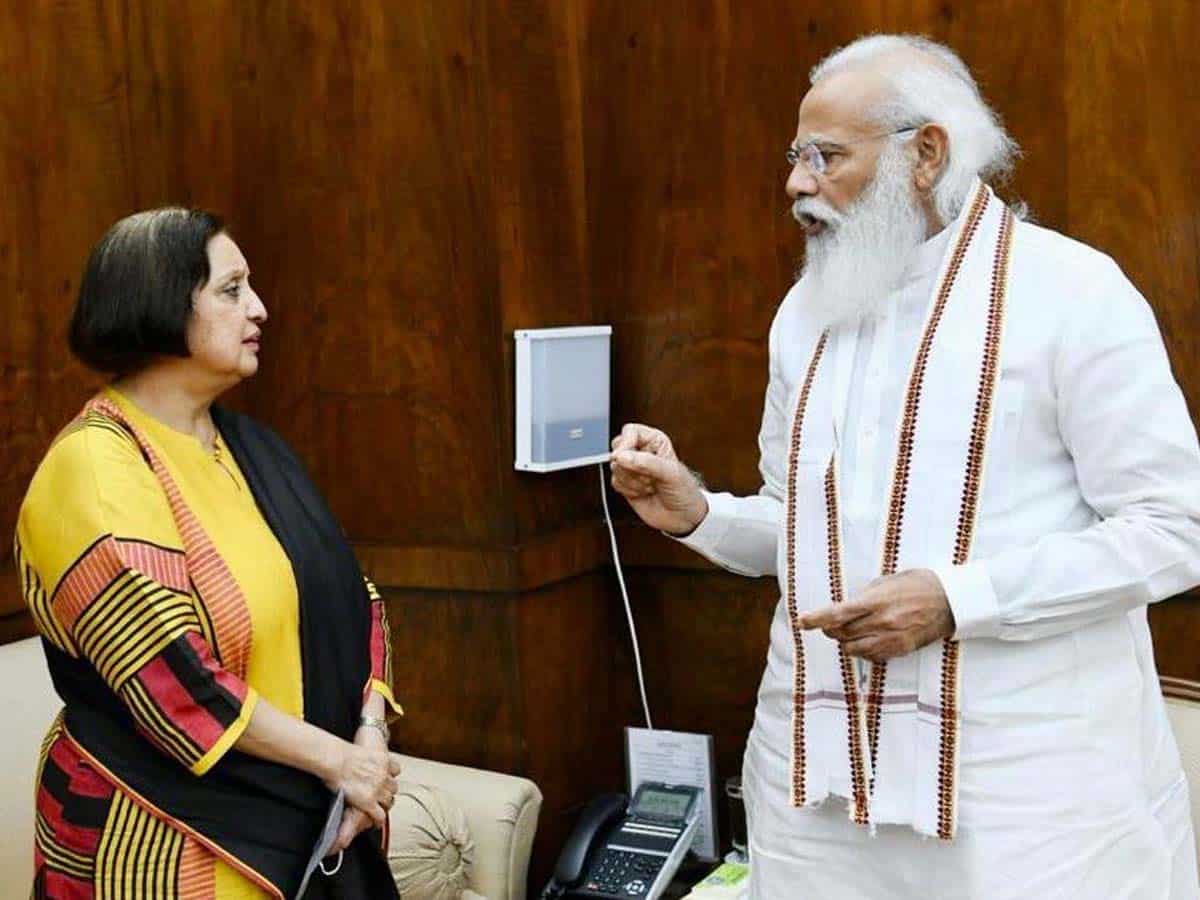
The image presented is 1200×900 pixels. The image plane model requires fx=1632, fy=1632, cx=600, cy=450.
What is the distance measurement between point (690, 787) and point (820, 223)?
1.36 m

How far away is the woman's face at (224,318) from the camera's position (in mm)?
2295

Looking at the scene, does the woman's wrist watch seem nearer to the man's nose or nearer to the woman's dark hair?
the woman's dark hair

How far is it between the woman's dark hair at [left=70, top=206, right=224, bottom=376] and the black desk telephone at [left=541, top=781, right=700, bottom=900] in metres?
1.21

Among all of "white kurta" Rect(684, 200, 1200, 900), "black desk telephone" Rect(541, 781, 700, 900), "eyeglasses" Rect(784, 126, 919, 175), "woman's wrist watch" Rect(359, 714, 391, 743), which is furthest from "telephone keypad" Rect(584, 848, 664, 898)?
"eyeglasses" Rect(784, 126, 919, 175)

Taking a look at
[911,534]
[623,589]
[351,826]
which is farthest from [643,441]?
[623,589]

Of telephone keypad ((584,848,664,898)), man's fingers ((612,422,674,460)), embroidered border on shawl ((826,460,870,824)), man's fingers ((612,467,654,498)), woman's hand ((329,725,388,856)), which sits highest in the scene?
man's fingers ((612,422,674,460))

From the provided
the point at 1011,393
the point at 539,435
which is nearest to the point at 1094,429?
the point at 1011,393

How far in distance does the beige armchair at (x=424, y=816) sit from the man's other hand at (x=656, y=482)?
987mm

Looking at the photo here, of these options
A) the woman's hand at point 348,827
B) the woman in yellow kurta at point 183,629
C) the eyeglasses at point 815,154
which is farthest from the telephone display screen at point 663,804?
the eyeglasses at point 815,154

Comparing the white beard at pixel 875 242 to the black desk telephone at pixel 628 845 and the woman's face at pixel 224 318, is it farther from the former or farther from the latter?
the black desk telephone at pixel 628 845

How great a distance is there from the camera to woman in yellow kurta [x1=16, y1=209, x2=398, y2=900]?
7.01 feet

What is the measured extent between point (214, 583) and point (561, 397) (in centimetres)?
109

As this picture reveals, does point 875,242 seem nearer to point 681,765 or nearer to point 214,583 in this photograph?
point 214,583

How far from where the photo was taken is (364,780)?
7.48 feet
